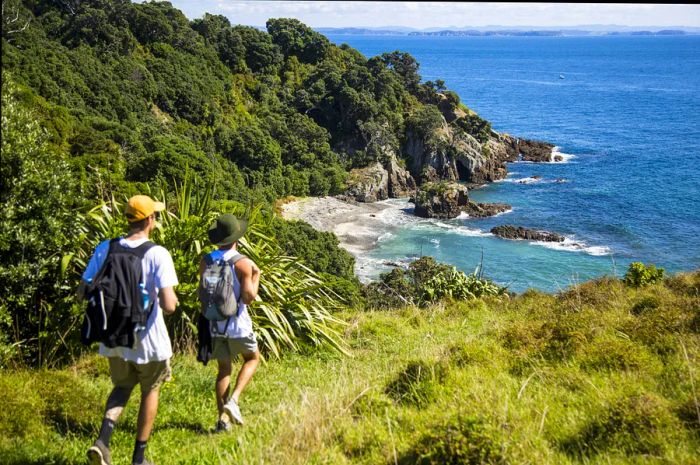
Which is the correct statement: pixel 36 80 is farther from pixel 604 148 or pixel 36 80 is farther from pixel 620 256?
pixel 604 148

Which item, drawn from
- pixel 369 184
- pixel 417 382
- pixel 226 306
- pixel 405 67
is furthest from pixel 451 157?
pixel 226 306

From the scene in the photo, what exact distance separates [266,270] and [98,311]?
3436 mm

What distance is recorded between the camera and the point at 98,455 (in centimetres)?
343

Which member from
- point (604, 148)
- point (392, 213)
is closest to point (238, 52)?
point (392, 213)

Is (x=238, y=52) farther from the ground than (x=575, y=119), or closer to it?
farther from the ground

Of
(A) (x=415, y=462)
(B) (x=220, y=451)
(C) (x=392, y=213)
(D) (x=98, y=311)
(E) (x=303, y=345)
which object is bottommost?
(C) (x=392, y=213)

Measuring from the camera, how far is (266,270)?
22.6 ft

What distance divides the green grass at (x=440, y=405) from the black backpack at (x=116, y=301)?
2.75 feet

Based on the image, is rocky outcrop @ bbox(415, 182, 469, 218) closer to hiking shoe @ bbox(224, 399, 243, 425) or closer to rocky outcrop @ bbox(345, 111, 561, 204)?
rocky outcrop @ bbox(345, 111, 561, 204)

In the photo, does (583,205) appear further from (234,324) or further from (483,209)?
(234,324)

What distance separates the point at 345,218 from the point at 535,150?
3640 cm

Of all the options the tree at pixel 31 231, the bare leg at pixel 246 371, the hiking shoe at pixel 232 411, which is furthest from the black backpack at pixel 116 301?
the tree at pixel 31 231

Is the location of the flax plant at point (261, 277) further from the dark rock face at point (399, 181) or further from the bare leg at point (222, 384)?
the dark rock face at point (399, 181)

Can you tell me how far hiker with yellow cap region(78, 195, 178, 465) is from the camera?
3.49 m
